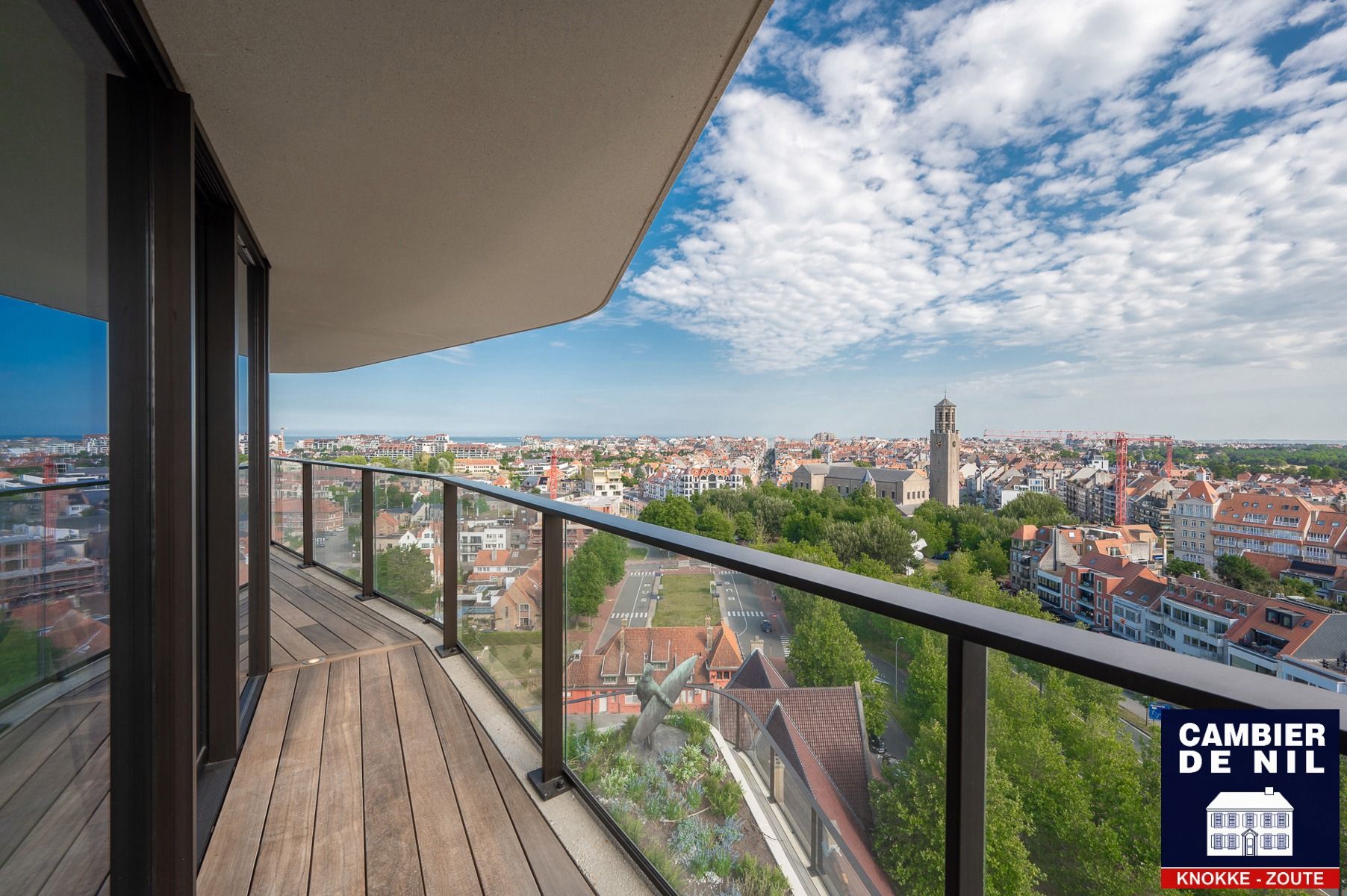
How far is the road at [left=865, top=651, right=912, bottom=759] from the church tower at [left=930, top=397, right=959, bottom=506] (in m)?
18.2

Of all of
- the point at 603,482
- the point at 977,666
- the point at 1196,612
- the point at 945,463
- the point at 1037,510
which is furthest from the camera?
the point at 603,482

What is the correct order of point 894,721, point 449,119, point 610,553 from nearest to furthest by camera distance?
point 894,721, point 449,119, point 610,553

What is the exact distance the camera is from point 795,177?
3153cm

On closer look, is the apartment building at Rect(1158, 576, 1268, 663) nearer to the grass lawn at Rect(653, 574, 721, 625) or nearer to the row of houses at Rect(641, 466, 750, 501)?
the grass lawn at Rect(653, 574, 721, 625)

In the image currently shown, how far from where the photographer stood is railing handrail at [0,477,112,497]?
0.86 m

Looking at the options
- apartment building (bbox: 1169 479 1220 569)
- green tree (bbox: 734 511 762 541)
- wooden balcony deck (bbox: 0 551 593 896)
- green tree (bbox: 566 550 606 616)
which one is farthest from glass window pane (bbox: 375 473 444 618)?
green tree (bbox: 734 511 762 541)

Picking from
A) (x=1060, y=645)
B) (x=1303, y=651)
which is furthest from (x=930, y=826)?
(x=1303, y=651)

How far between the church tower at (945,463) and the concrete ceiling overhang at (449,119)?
1763 cm

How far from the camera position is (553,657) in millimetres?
1989

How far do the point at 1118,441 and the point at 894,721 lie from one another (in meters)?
18.6

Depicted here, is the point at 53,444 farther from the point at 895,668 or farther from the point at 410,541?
the point at 410,541

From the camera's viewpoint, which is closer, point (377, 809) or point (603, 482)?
point (377, 809)

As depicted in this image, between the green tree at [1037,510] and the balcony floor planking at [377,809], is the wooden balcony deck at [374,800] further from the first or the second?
the green tree at [1037,510]

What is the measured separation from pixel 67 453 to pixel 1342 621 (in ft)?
9.16
